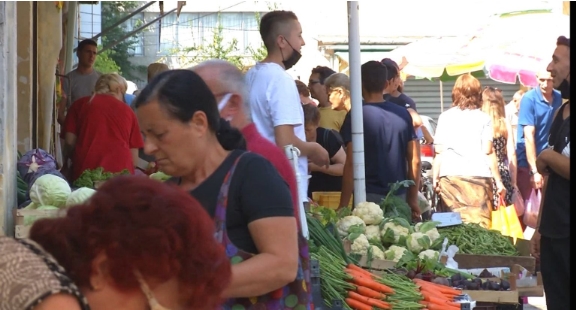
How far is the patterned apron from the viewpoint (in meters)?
2.46

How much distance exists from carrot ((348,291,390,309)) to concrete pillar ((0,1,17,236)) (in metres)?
1.69

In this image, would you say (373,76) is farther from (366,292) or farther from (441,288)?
(366,292)

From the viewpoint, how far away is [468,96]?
8078mm

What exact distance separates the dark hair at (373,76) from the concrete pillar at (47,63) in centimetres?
293

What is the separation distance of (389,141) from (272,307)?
4.19m

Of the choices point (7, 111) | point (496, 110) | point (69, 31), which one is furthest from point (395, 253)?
point (69, 31)

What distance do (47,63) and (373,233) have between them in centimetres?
361

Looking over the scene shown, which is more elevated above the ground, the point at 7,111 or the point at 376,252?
the point at 7,111

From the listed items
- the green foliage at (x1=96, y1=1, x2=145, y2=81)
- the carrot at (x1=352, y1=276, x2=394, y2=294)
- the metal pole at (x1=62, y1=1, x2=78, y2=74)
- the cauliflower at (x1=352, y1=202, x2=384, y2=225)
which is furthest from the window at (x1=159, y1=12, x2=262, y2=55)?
the carrot at (x1=352, y1=276, x2=394, y2=294)

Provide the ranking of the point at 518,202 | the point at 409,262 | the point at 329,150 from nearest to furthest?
1. the point at 409,262
2. the point at 329,150
3. the point at 518,202

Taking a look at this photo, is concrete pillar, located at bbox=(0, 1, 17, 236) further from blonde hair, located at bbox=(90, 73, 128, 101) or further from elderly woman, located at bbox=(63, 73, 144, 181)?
blonde hair, located at bbox=(90, 73, 128, 101)

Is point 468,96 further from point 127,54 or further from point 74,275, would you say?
point 127,54

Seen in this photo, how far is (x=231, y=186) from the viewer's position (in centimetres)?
248

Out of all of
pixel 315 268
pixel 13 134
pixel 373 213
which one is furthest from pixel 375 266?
pixel 13 134
